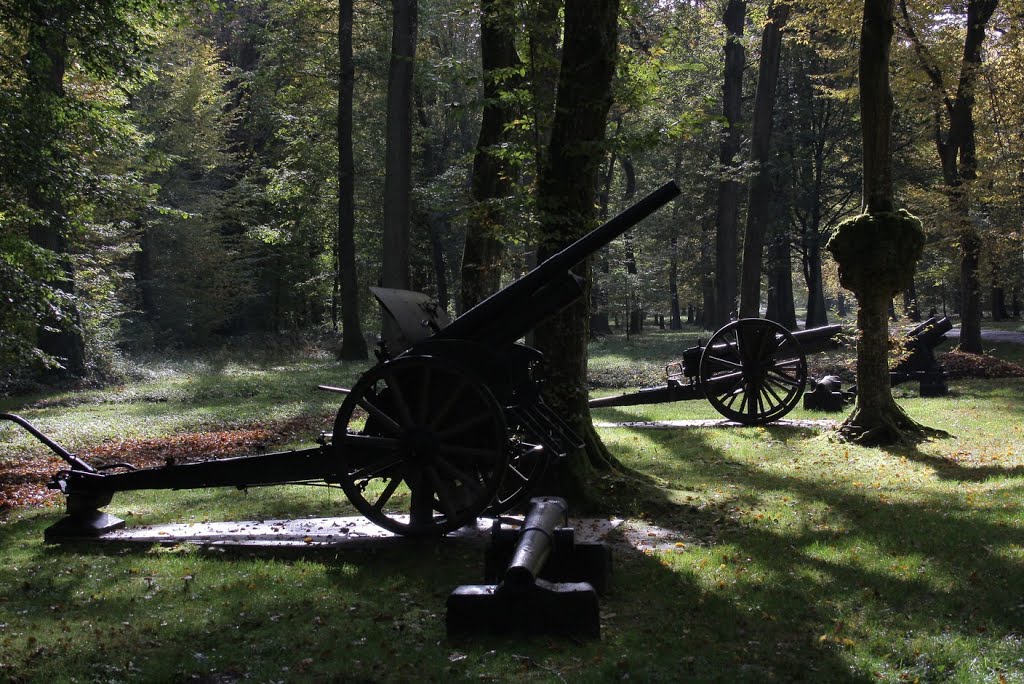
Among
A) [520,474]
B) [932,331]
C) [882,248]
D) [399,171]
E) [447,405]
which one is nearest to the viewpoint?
[447,405]

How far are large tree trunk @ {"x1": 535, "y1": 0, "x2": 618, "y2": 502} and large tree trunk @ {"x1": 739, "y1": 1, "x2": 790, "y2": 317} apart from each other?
14.7m

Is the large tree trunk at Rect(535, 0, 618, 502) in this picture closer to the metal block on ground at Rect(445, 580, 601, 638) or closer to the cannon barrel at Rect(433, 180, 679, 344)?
the cannon barrel at Rect(433, 180, 679, 344)

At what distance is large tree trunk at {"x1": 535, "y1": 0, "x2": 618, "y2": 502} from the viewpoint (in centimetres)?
847

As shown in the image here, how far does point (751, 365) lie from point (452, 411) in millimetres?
8578

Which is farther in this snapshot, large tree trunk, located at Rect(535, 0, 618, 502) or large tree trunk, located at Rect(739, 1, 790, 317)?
large tree trunk, located at Rect(739, 1, 790, 317)

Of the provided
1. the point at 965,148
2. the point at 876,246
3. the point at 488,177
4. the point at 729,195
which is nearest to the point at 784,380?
the point at 876,246

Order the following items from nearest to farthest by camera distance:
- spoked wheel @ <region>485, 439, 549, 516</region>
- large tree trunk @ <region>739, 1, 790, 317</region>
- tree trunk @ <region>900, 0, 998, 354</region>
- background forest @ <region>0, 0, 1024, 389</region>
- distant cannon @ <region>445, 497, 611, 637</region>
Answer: distant cannon @ <region>445, 497, 611, 637</region> < spoked wheel @ <region>485, 439, 549, 516</region> < background forest @ <region>0, 0, 1024, 389</region> < tree trunk @ <region>900, 0, 998, 354</region> < large tree trunk @ <region>739, 1, 790, 317</region>

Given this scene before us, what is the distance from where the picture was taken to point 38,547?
7.86 meters

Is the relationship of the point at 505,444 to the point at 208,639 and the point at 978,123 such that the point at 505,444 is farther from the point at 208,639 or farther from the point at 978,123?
the point at 978,123

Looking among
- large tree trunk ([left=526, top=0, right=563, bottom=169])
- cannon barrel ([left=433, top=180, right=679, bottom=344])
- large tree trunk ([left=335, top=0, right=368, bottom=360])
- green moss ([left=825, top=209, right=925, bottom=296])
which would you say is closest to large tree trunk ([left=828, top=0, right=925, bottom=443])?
green moss ([left=825, top=209, right=925, bottom=296])

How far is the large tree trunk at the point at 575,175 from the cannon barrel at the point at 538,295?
1.74 metres

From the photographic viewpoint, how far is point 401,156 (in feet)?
74.2

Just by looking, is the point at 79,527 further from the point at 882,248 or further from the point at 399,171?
the point at 399,171

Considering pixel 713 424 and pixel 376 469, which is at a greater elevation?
pixel 376 469
